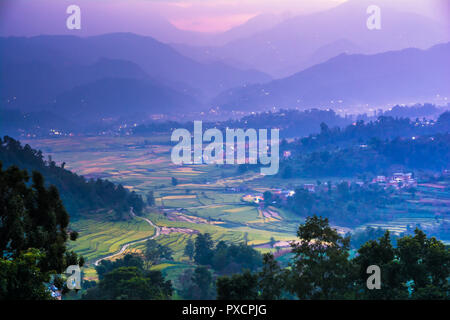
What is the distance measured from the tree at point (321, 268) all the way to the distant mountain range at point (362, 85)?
81.7m

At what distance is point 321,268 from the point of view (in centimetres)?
769

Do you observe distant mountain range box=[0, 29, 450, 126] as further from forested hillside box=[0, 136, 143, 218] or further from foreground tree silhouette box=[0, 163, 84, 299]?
foreground tree silhouette box=[0, 163, 84, 299]

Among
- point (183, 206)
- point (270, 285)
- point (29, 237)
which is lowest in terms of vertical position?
point (183, 206)

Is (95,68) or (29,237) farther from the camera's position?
(95,68)

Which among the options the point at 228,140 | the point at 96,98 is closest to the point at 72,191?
the point at 228,140

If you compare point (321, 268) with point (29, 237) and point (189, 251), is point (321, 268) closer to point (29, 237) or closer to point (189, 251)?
point (29, 237)

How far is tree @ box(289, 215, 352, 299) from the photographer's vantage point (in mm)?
7520

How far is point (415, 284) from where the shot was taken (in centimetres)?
794

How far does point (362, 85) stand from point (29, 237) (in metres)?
99.3

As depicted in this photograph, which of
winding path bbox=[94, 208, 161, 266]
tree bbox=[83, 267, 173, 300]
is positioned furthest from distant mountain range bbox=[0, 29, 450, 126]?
tree bbox=[83, 267, 173, 300]

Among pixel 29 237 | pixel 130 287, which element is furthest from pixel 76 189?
pixel 29 237

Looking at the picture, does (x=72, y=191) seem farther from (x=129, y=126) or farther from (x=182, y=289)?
(x=129, y=126)

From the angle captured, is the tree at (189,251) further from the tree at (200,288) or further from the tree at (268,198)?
the tree at (268,198)
